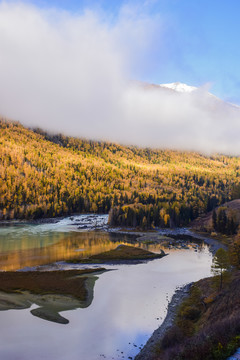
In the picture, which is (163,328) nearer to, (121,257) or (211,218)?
(121,257)

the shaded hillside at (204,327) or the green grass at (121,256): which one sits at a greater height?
the shaded hillside at (204,327)

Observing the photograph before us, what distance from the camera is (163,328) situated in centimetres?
3641

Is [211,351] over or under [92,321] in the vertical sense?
over

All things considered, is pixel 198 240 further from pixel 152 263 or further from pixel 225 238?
pixel 152 263

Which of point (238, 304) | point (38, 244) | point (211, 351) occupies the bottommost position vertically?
point (38, 244)

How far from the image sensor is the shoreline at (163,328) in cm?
2983

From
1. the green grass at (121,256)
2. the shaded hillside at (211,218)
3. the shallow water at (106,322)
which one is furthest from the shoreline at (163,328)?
the shaded hillside at (211,218)

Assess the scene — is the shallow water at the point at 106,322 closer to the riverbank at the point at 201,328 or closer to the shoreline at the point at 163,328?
the shoreline at the point at 163,328

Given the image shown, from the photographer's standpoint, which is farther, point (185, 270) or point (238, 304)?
point (185, 270)

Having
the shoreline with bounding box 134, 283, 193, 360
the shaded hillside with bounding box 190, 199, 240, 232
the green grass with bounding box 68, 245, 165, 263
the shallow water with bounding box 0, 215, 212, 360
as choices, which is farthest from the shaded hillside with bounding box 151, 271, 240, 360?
the shaded hillside with bounding box 190, 199, 240, 232

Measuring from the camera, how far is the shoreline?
29.8 m

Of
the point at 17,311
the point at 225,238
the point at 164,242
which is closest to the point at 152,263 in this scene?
the point at 164,242

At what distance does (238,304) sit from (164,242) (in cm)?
8375

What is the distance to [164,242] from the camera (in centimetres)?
11481
